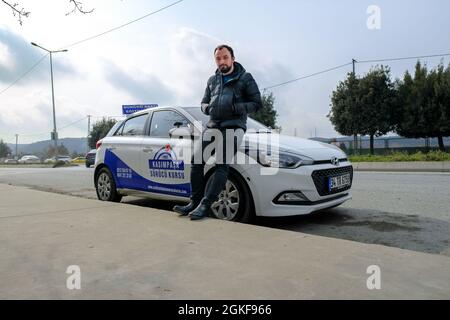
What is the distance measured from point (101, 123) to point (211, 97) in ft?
228

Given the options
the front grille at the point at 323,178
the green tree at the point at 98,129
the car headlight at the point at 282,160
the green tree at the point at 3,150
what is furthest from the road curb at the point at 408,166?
the green tree at the point at 3,150

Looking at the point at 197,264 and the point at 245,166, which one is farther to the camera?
the point at 245,166

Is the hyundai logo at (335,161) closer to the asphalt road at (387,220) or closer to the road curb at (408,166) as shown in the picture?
the asphalt road at (387,220)

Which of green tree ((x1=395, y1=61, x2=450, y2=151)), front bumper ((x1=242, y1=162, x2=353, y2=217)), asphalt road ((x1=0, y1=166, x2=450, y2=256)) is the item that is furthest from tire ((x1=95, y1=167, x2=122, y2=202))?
green tree ((x1=395, y1=61, x2=450, y2=151))

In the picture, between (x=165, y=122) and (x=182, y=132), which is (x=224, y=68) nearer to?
(x=182, y=132)

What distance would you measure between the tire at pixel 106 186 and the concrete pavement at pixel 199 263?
1970 millimetres

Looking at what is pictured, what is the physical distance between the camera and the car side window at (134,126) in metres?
6.06

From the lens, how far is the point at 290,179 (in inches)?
170

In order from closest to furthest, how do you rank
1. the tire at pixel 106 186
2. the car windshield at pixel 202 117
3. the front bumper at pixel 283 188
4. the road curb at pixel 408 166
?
the front bumper at pixel 283 188
the car windshield at pixel 202 117
the tire at pixel 106 186
the road curb at pixel 408 166

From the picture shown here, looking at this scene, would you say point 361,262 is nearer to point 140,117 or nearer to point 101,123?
point 140,117

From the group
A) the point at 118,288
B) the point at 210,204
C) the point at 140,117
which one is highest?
the point at 140,117

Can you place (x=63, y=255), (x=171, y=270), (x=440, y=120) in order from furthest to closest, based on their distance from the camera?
(x=440, y=120) < (x=63, y=255) < (x=171, y=270)

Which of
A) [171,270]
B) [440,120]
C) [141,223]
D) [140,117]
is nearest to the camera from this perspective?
[171,270]

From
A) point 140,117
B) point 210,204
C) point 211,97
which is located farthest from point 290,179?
point 140,117
